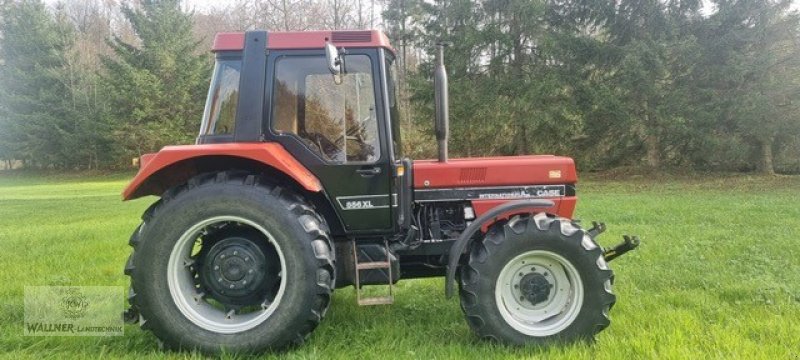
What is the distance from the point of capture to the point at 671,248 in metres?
5.99

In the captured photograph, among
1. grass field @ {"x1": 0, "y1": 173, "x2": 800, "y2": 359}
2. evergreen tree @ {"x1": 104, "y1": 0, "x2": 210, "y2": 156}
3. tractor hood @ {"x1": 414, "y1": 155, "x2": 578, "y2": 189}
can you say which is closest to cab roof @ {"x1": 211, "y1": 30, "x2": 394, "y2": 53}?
tractor hood @ {"x1": 414, "y1": 155, "x2": 578, "y2": 189}

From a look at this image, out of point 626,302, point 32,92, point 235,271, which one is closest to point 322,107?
point 235,271

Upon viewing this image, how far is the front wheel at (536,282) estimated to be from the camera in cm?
315

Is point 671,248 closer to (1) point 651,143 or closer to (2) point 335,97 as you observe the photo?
(2) point 335,97

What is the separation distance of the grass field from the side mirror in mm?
1672

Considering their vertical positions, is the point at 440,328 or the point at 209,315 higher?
the point at 209,315

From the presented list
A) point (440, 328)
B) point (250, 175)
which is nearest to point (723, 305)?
point (440, 328)

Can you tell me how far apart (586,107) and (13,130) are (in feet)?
109

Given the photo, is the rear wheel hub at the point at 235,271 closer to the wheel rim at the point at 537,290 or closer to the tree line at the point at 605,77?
the wheel rim at the point at 537,290

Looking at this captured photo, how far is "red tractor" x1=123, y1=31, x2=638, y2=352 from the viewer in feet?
9.96

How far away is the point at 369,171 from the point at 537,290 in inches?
51.9

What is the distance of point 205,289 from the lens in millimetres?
3301

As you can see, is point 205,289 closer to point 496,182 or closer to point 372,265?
point 372,265

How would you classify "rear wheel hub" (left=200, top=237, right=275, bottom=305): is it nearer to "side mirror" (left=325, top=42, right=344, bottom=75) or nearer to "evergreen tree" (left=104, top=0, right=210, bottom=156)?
"side mirror" (left=325, top=42, right=344, bottom=75)
